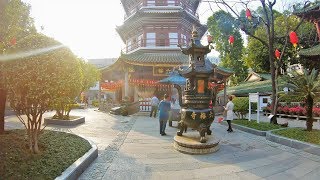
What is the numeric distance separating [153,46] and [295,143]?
19711 mm

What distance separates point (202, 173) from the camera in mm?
5855

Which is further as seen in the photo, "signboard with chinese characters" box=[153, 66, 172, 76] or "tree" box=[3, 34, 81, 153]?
"signboard with chinese characters" box=[153, 66, 172, 76]

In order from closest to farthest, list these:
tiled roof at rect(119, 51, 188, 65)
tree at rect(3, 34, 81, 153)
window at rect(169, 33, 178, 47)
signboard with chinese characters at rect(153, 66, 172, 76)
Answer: tree at rect(3, 34, 81, 153) < tiled roof at rect(119, 51, 188, 65) < signboard with chinese characters at rect(153, 66, 172, 76) < window at rect(169, 33, 178, 47)

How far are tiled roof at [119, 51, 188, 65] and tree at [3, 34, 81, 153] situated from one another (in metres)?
16.7

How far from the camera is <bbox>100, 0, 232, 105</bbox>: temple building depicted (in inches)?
945

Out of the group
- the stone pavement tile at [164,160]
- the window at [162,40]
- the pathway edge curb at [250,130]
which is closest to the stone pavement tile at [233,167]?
the stone pavement tile at [164,160]

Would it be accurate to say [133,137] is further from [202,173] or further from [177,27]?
[177,27]

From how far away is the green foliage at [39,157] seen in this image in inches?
188

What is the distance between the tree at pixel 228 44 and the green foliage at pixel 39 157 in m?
35.8

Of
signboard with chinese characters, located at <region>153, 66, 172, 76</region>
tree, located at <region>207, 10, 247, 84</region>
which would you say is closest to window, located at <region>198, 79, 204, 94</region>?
signboard with chinese characters, located at <region>153, 66, 172, 76</region>

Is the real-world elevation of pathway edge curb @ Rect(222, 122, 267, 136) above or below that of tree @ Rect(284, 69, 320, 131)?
below

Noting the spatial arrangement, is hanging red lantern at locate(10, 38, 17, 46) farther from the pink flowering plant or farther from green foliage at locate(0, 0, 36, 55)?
the pink flowering plant

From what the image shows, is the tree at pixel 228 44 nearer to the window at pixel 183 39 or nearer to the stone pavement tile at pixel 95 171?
the window at pixel 183 39

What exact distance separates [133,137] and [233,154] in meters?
4.29
